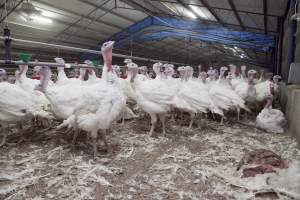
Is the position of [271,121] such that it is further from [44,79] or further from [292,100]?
[44,79]

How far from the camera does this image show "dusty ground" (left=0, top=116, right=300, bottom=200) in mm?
3139

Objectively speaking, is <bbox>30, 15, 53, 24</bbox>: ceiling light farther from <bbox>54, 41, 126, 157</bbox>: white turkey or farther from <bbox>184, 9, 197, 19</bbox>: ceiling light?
<bbox>54, 41, 126, 157</bbox>: white turkey

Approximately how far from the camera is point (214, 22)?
12.1 meters

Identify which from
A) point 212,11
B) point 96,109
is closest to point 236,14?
point 212,11

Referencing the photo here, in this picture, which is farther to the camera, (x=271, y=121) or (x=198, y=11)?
(x=198, y=11)

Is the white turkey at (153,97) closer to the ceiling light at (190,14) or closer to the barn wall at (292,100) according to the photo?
the barn wall at (292,100)

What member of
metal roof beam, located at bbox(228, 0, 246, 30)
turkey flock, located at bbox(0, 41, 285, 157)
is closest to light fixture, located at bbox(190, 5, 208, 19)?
metal roof beam, located at bbox(228, 0, 246, 30)

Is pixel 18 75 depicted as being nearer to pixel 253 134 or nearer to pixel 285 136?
pixel 253 134

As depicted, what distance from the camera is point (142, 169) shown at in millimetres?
3857

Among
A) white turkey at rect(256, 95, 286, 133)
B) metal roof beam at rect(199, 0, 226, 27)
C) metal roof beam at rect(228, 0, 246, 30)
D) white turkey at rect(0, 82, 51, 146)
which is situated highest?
metal roof beam at rect(199, 0, 226, 27)

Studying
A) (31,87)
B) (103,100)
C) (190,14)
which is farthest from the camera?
(190,14)

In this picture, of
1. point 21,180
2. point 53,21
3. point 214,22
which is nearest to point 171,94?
point 21,180

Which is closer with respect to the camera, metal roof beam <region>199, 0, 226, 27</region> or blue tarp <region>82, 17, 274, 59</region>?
metal roof beam <region>199, 0, 226, 27</region>

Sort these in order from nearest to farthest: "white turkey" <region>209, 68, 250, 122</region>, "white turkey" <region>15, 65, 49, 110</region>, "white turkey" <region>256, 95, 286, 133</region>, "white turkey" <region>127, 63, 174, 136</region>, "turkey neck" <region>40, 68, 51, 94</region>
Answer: "turkey neck" <region>40, 68, 51, 94</region>
"white turkey" <region>15, 65, 49, 110</region>
"white turkey" <region>127, 63, 174, 136</region>
"white turkey" <region>256, 95, 286, 133</region>
"white turkey" <region>209, 68, 250, 122</region>
